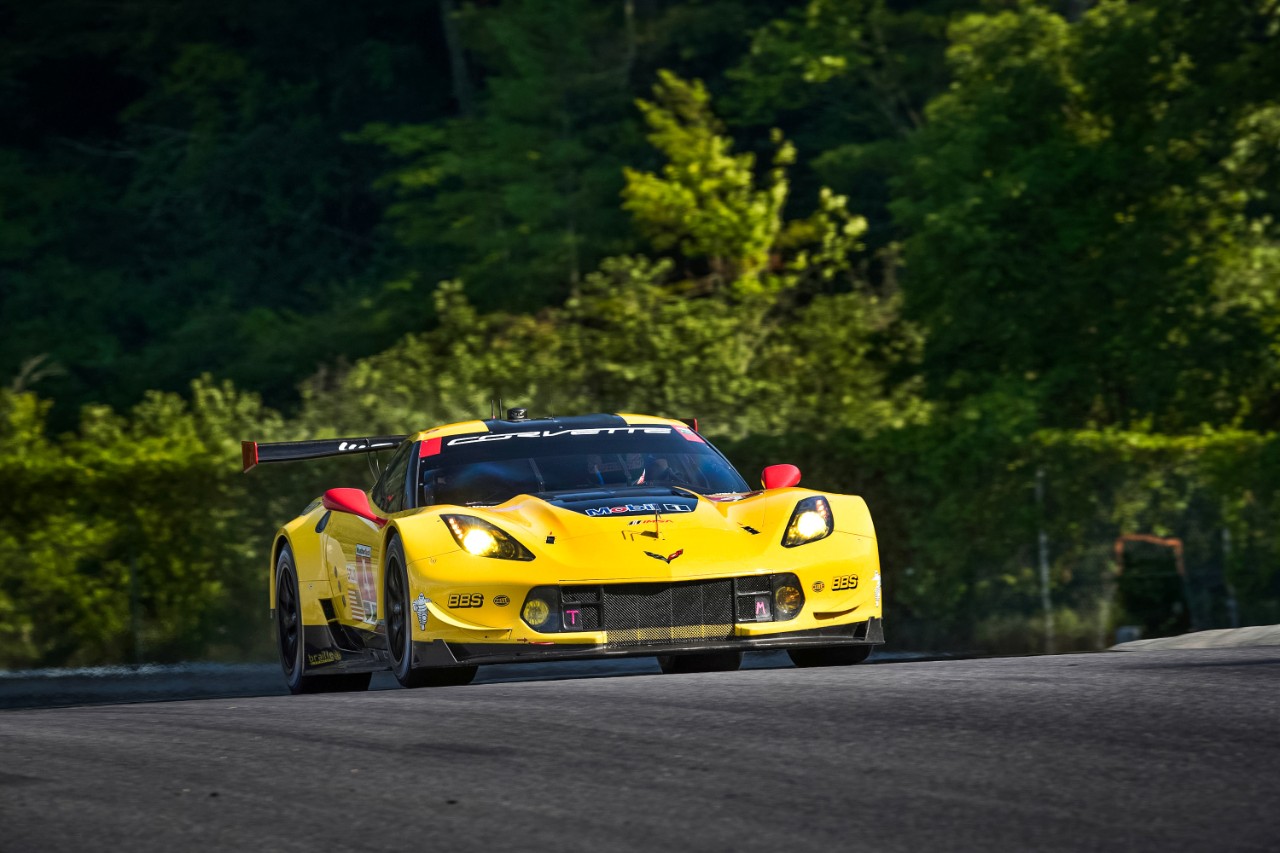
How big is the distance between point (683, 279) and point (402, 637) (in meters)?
29.8

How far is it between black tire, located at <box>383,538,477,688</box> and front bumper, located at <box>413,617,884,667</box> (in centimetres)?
8

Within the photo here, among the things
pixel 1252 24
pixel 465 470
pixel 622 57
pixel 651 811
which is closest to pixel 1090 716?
pixel 651 811

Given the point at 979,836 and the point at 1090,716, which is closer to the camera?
the point at 979,836

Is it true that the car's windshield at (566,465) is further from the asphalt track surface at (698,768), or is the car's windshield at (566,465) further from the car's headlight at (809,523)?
the asphalt track surface at (698,768)

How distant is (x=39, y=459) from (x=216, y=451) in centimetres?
157

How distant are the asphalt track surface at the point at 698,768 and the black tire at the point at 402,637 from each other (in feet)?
3.67

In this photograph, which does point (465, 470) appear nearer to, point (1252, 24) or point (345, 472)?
point (345, 472)

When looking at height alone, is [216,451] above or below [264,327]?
below

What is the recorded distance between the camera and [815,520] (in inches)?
442

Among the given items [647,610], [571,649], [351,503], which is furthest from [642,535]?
[351,503]

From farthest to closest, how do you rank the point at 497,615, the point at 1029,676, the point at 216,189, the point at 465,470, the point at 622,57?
the point at 216,189 < the point at 622,57 < the point at 465,470 < the point at 497,615 < the point at 1029,676

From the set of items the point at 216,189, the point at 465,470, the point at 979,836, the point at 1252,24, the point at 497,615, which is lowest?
the point at 979,836

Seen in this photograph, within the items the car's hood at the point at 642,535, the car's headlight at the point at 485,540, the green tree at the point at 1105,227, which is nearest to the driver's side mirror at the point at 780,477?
the car's hood at the point at 642,535

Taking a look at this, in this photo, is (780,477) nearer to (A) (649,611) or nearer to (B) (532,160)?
(A) (649,611)
